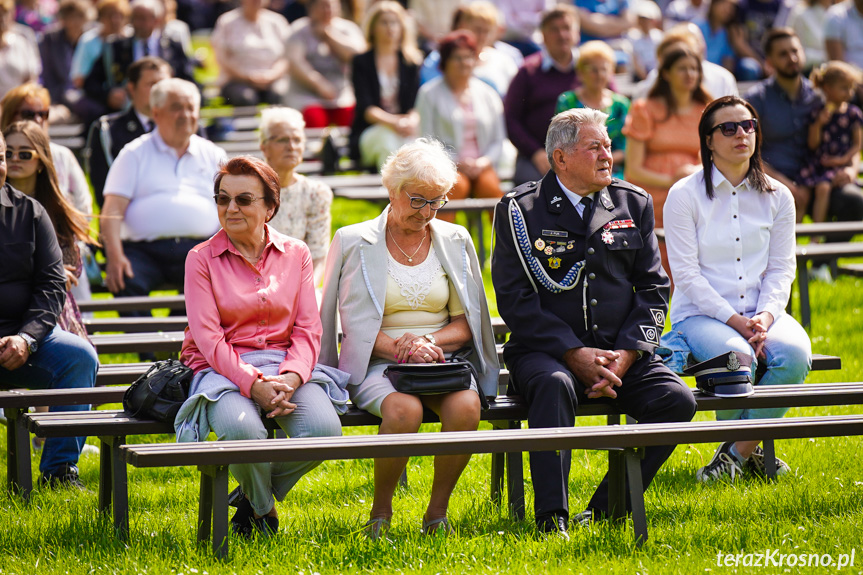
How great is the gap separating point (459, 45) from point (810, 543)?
6.32 m

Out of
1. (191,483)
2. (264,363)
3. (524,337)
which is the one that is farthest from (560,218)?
(191,483)

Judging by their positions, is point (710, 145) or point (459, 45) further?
point (459, 45)

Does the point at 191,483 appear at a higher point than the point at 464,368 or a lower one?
lower

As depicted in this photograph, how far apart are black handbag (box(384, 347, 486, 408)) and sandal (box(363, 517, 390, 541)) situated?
0.53 m

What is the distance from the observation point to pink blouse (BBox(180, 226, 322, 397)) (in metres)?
4.88

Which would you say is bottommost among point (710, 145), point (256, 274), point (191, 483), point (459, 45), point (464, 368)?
point (191, 483)

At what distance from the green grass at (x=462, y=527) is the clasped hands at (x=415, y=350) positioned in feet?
2.22

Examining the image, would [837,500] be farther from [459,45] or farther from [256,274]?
[459,45]

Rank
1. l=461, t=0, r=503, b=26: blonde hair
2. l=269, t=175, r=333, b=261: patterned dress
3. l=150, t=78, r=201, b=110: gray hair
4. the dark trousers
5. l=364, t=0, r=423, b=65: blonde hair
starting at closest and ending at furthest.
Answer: the dark trousers, l=269, t=175, r=333, b=261: patterned dress, l=150, t=78, r=201, b=110: gray hair, l=364, t=0, r=423, b=65: blonde hair, l=461, t=0, r=503, b=26: blonde hair

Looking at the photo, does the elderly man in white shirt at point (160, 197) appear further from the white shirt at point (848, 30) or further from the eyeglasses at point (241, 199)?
the white shirt at point (848, 30)

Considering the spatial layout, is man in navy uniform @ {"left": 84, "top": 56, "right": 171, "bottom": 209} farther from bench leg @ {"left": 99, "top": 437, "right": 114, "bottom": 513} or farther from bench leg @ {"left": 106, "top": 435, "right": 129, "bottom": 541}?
bench leg @ {"left": 106, "top": 435, "right": 129, "bottom": 541}

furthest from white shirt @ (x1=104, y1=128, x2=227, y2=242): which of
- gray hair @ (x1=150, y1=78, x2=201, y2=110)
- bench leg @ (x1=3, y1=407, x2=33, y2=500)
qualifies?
bench leg @ (x1=3, y1=407, x2=33, y2=500)

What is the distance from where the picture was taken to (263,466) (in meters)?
4.65

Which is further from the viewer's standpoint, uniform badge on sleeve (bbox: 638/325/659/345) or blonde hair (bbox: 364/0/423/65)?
blonde hair (bbox: 364/0/423/65)
